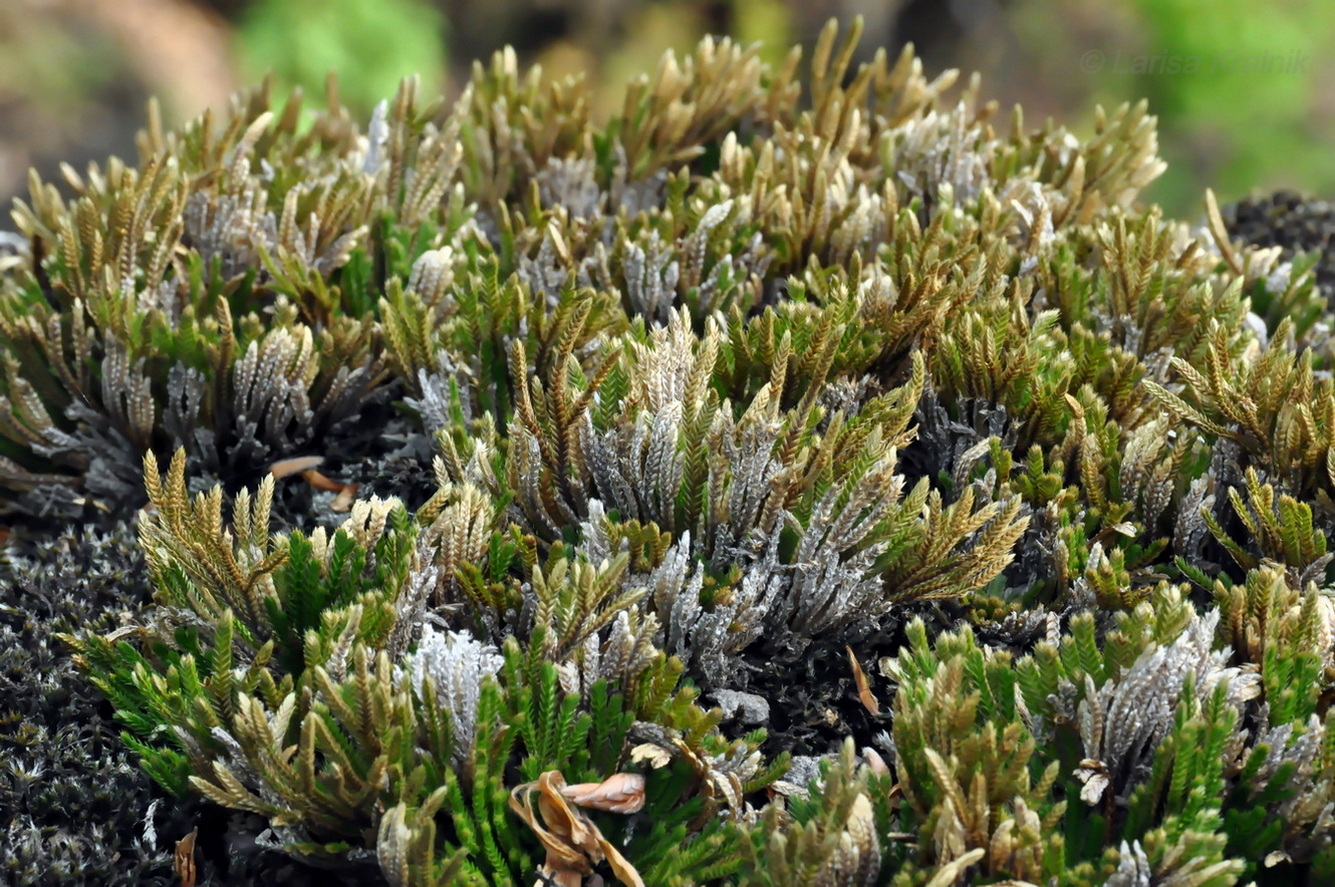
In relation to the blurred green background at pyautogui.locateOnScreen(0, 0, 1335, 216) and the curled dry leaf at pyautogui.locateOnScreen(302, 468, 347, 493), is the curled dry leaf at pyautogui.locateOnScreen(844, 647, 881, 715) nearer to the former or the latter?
the curled dry leaf at pyautogui.locateOnScreen(302, 468, 347, 493)

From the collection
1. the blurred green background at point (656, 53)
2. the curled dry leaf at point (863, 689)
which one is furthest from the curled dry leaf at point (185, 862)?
the blurred green background at point (656, 53)

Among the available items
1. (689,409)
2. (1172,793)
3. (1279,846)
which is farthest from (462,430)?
(1279,846)

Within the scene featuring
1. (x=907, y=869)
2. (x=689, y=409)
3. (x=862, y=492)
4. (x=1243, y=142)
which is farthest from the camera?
(x=1243, y=142)

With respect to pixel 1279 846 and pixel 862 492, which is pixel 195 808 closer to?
pixel 862 492

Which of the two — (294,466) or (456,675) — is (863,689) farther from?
(294,466)

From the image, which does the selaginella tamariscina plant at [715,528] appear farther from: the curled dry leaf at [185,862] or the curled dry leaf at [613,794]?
the curled dry leaf at [185,862]

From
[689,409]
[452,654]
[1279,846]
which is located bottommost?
[1279,846]
